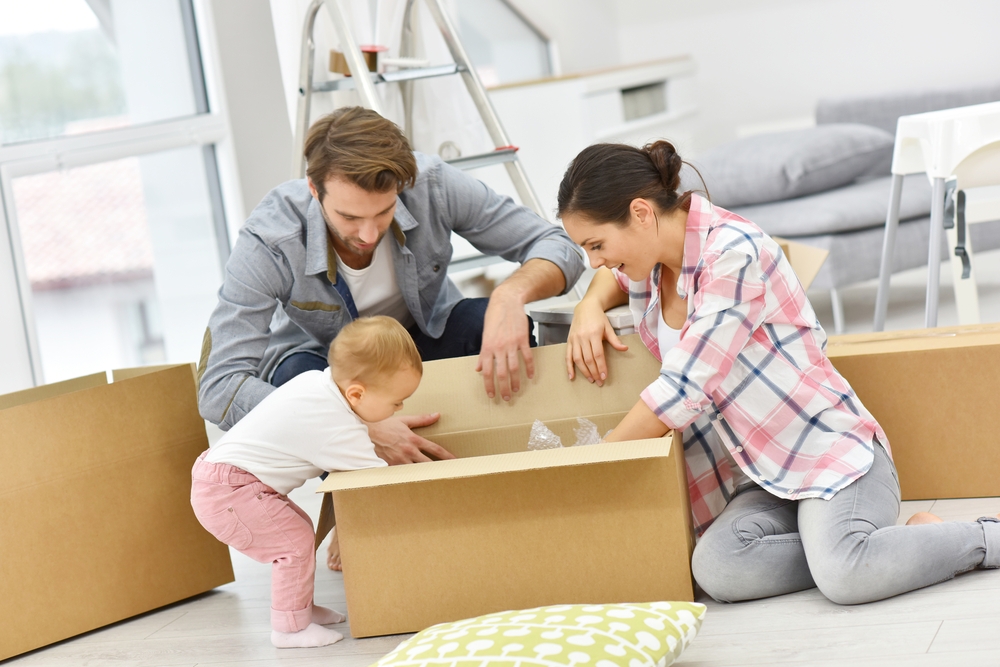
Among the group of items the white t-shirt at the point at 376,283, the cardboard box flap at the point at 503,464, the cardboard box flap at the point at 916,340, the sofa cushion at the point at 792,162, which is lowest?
the cardboard box flap at the point at 503,464

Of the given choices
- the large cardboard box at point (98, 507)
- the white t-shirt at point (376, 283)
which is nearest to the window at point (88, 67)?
the large cardboard box at point (98, 507)

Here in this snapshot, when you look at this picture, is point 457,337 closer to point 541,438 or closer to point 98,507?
point 541,438

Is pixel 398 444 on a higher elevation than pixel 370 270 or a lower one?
lower

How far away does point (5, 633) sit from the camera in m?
1.47

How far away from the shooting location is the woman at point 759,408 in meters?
1.27

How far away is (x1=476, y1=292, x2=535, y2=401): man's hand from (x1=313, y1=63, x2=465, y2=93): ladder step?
87 centimetres

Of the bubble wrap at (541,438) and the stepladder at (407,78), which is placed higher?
the stepladder at (407,78)

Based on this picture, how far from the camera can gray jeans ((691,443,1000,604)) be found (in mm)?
1246

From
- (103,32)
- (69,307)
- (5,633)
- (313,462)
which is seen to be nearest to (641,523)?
(313,462)

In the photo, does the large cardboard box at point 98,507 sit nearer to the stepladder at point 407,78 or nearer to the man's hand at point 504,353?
the man's hand at point 504,353

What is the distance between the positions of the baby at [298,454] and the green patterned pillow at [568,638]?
29cm

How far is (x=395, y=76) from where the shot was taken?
2189 mm

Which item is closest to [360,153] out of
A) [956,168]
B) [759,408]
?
[759,408]

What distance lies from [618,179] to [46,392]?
1.04 metres
